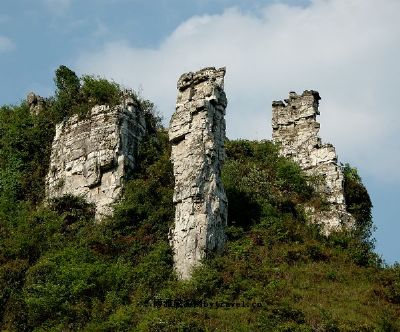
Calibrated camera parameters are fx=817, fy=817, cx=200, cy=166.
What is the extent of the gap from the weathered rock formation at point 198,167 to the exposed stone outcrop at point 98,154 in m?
3.69

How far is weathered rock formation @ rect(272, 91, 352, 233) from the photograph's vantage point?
3478cm

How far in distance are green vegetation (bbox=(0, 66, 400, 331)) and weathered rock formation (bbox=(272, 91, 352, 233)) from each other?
0.79 m

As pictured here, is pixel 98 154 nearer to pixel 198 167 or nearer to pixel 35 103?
pixel 198 167

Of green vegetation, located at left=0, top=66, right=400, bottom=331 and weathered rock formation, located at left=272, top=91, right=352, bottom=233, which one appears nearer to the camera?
green vegetation, located at left=0, top=66, right=400, bottom=331

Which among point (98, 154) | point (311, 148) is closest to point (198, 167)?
point (98, 154)

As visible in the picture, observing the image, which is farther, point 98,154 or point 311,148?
point 311,148

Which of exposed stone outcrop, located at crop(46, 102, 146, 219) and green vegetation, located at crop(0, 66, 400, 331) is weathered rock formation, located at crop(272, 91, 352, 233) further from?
exposed stone outcrop, located at crop(46, 102, 146, 219)

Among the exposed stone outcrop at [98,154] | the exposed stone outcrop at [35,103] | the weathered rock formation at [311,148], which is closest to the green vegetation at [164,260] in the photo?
the exposed stone outcrop at [98,154]

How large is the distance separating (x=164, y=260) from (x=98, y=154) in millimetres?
7867

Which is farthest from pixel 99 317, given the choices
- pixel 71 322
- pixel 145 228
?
pixel 145 228

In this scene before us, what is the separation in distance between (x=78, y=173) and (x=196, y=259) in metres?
9.33

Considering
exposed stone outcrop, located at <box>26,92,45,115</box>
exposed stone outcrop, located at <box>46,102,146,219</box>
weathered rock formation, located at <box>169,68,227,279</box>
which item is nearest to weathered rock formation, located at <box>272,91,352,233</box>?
weathered rock formation, located at <box>169,68,227,279</box>

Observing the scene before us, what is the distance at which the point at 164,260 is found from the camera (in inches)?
1129

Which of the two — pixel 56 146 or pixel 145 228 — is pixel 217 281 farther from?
pixel 56 146
